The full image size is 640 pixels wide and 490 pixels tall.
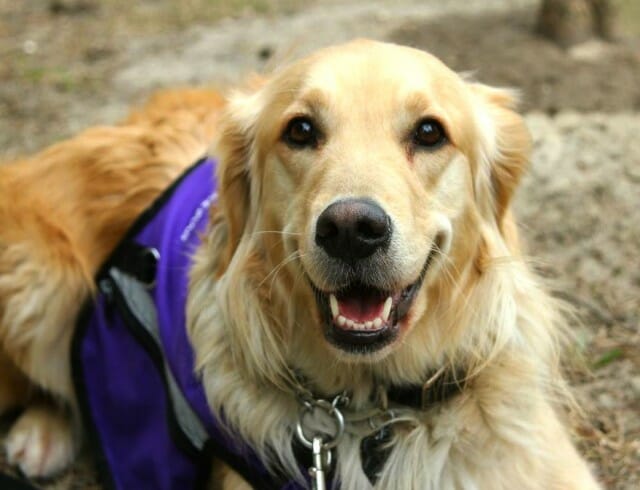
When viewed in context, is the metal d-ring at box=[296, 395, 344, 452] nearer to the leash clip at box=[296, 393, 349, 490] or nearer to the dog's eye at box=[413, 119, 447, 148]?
the leash clip at box=[296, 393, 349, 490]

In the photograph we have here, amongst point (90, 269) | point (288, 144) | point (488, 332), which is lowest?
point (90, 269)

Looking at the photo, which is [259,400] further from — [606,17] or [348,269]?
[606,17]

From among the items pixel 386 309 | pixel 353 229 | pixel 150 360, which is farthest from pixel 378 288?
pixel 150 360

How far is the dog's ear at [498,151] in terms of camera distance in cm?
284

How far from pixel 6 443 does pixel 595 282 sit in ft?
8.83

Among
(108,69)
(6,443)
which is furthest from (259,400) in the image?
(108,69)

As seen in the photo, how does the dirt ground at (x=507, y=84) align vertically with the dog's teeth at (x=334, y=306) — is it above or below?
below

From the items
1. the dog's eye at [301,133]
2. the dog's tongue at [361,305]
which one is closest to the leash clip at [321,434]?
the dog's tongue at [361,305]

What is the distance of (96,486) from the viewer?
11.5ft

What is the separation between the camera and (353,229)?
2236 millimetres

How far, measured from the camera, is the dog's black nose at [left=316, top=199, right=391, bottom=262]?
7.23ft

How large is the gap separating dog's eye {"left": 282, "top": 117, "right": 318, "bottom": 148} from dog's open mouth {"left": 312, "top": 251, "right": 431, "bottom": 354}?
44cm

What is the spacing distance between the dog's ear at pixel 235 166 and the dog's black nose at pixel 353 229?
2.10ft

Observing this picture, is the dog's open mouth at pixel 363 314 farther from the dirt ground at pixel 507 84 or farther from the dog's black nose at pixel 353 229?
the dirt ground at pixel 507 84
